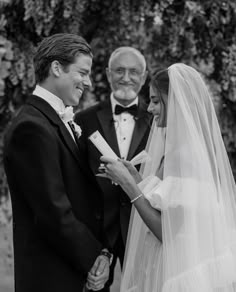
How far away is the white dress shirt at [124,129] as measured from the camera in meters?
4.38

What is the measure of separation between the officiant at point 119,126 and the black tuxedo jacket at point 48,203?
1074 millimetres

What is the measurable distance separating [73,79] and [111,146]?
1411 mm

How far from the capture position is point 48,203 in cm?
271

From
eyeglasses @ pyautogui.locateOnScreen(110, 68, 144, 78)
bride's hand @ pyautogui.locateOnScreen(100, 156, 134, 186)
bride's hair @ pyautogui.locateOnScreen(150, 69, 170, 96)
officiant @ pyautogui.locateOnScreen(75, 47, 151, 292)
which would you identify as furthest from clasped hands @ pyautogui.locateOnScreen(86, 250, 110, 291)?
eyeglasses @ pyautogui.locateOnScreen(110, 68, 144, 78)

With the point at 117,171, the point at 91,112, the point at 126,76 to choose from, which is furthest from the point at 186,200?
the point at 126,76

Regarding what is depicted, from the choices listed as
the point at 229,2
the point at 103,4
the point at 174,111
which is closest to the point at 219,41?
the point at 229,2

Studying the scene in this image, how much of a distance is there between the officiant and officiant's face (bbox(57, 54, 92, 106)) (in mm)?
1043

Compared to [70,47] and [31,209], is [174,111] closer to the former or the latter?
[70,47]

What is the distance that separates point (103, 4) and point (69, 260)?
298 centimetres

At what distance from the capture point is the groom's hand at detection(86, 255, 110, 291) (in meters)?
2.88

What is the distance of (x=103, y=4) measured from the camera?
5297mm

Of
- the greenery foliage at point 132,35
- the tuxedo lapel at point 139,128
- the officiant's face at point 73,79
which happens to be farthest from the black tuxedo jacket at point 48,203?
the greenery foliage at point 132,35

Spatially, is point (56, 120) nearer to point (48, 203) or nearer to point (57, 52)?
point (57, 52)

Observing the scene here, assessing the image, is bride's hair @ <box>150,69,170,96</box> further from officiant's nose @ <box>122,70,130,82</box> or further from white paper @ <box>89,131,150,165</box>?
officiant's nose @ <box>122,70,130,82</box>
